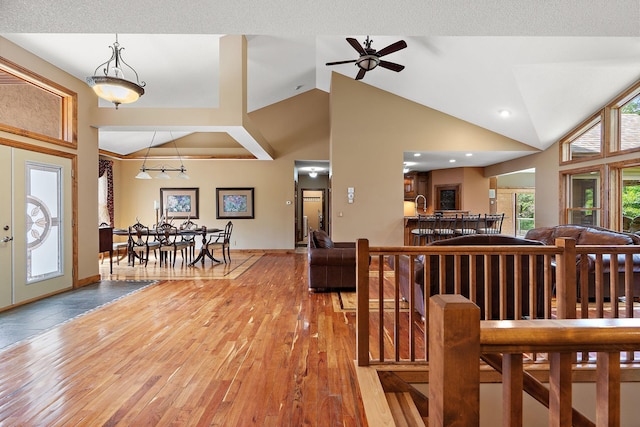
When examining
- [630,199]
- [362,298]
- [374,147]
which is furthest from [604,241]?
[374,147]

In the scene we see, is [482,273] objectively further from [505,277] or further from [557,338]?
[557,338]

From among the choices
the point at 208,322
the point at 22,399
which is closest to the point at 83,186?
the point at 208,322

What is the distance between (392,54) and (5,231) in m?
6.29

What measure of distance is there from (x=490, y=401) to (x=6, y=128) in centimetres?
561

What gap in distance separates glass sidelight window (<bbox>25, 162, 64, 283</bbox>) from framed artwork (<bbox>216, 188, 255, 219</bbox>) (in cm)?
447

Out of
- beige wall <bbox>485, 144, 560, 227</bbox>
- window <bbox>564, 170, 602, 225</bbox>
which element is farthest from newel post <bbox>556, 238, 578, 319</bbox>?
beige wall <bbox>485, 144, 560, 227</bbox>

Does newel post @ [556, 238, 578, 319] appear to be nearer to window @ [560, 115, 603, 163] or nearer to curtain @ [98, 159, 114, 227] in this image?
window @ [560, 115, 603, 163]

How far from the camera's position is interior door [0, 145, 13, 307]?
3.77 m

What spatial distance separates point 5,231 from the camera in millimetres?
3832

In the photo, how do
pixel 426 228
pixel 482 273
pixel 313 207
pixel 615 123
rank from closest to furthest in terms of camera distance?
pixel 482 273
pixel 615 123
pixel 426 228
pixel 313 207

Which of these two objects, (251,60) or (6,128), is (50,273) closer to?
(6,128)

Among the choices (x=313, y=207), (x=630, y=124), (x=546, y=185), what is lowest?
(x=313, y=207)

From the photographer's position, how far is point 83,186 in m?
5.04

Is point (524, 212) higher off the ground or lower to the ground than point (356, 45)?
lower
